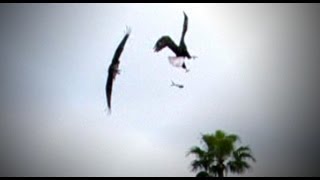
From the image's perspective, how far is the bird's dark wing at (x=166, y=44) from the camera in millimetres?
17281

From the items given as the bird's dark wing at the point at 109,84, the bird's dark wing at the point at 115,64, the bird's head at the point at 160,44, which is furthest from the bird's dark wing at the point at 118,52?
the bird's head at the point at 160,44

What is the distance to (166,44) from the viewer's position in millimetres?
17625

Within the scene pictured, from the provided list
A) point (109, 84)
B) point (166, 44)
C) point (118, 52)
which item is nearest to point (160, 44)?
point (166, 44)

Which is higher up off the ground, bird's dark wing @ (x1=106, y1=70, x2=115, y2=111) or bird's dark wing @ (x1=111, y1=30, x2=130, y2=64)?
bird's dark wing @ (x1=111, y1=30, x2=130, y2=64)

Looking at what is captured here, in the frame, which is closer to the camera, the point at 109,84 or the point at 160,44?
the point at 160,44

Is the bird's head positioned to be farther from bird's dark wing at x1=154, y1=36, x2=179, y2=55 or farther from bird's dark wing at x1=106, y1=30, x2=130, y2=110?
bird's dark wing at x1=106, y1=30, x2=130, y2=110

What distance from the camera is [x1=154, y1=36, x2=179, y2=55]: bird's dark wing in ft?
56.7

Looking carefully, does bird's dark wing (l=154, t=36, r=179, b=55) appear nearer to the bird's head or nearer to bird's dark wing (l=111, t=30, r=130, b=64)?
the bird's head

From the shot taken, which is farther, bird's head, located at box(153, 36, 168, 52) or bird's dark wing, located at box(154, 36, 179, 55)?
bird's dark wing, located at box(154, 36, 179, 55)

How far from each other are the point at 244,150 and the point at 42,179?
12910mm

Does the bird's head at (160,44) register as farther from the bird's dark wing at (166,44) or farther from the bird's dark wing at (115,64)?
the bird's dark wing at (115,64)

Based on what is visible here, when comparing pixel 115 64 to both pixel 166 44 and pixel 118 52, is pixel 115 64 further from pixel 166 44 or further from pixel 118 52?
pixel 166 44

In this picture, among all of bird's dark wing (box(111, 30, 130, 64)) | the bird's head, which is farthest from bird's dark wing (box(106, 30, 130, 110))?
the bird's head

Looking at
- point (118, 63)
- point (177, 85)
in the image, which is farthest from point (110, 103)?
point (177, 85)
